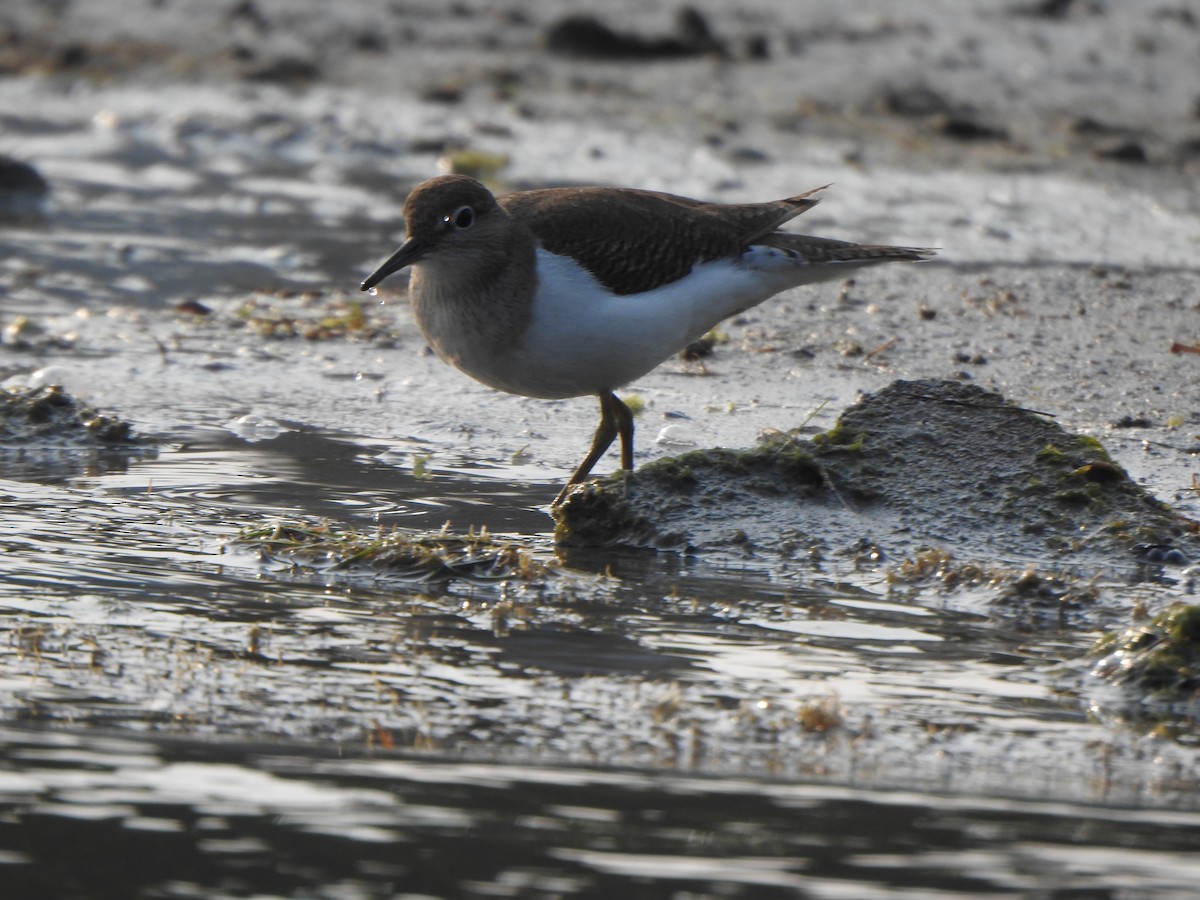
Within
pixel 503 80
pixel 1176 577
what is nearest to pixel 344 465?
pixel 1176 577

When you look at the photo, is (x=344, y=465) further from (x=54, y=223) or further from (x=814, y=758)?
(x=54, y=223)

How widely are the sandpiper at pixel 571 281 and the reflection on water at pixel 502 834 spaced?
2349 millimetres

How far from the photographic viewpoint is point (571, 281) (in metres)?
6.50

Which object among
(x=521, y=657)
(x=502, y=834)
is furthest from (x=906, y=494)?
(x=502, y=834)

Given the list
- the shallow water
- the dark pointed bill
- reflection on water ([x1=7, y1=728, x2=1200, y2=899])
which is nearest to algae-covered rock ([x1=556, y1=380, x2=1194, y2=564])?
the shallow water

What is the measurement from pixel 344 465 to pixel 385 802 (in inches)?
126

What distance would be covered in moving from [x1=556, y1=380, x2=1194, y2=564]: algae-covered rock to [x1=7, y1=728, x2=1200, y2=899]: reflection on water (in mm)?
1910

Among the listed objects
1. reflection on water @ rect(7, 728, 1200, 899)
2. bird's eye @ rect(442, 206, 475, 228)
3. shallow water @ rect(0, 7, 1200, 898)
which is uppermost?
bird's eye @ rect(442, 206, 475, 228)

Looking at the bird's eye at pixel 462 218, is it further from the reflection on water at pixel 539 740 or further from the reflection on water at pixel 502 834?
the reflection on water at pixel 502 834

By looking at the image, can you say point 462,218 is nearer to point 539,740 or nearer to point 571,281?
point 571,281

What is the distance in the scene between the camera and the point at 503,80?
625 inches

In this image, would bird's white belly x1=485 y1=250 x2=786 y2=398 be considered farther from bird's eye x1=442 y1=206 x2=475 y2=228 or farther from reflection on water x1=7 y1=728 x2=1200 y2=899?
reflection on water x1=7 y1=728 x2=1200 y2=899

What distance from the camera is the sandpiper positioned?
6.36 metres

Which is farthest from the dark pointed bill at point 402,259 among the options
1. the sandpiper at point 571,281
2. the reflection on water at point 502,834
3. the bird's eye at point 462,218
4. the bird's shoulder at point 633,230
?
the reflection on water at point 502,834
